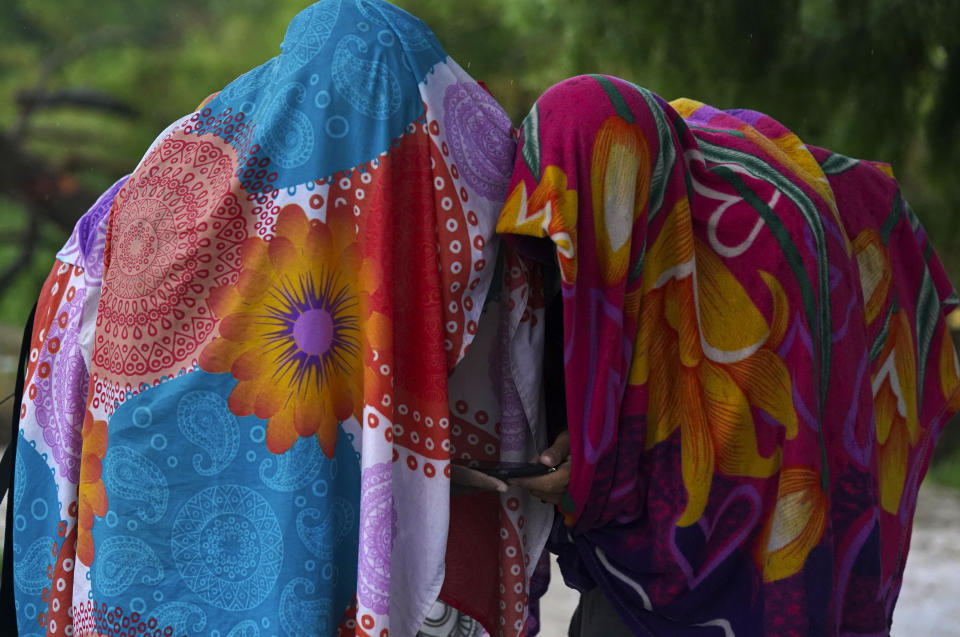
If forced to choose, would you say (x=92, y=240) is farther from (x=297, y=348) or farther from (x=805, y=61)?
(x=805, y=61)

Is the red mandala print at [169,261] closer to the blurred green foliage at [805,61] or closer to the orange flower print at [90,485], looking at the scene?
the orange flower print at [90,485]

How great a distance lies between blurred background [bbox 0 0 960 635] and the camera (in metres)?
2.92

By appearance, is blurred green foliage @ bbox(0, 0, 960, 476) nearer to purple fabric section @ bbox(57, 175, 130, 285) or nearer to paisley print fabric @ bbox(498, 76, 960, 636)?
paisley print fabric @ bbox(498, 76, 960, 636)

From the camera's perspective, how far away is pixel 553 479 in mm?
1419

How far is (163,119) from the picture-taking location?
7.31 m

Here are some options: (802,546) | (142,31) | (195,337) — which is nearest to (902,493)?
(802,546)

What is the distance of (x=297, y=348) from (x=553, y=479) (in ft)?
1.31

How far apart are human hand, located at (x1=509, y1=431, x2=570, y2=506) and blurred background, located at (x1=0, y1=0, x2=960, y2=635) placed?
6.07 feet

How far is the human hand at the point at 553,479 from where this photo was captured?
142 centimetres

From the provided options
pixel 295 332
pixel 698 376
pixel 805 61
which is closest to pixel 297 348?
pixel 295 332

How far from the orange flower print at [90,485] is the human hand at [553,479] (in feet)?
1.86

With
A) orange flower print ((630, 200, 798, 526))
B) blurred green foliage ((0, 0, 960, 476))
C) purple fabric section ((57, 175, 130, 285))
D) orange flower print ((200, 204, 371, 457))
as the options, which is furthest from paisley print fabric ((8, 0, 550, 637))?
blurred green foliage ((0, 0, 960, 476))

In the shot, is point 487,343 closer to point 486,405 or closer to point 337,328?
point 486,405

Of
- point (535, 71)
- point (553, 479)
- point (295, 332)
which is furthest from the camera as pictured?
point (535, 71)
